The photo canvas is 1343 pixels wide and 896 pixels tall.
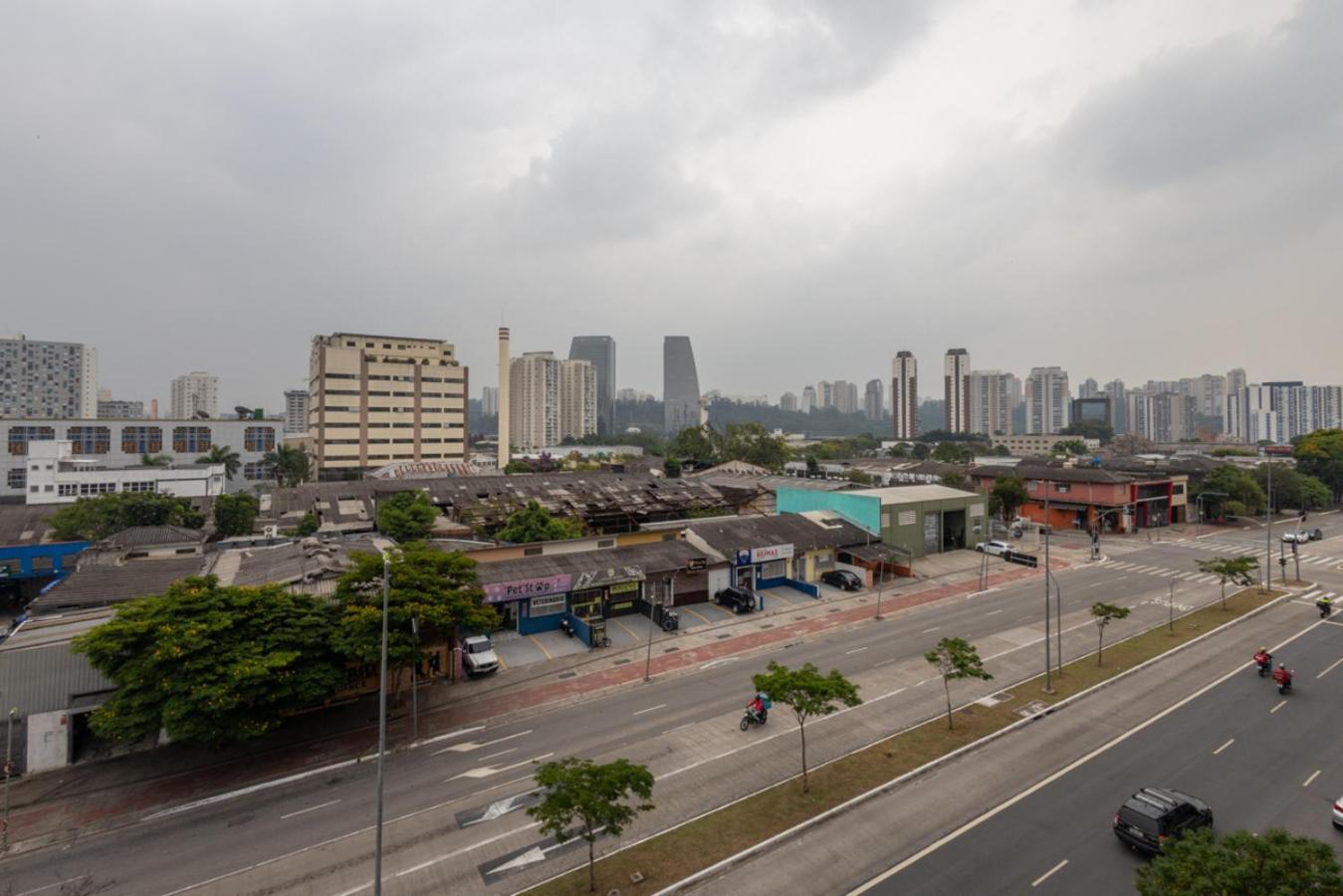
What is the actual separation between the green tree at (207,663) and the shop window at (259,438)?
112m

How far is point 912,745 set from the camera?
24.6m

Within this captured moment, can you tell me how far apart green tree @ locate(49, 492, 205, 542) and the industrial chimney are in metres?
93.6

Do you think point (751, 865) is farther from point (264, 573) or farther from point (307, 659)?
point (264, 573)

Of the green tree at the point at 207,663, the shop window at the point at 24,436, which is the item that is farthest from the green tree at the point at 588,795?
the shop window at the point at 24,436

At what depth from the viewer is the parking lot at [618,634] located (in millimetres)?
36812

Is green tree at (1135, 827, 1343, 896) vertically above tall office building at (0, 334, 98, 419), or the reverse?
tall office building at (0, 334, 98, 419)

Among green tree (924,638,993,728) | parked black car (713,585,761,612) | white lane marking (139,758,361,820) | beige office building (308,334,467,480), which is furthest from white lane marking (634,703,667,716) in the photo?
beige office building (308,334,467,480)

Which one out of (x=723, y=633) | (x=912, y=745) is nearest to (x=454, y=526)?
(x=723, y=633)

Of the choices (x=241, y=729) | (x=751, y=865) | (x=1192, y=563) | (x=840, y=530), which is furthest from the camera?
(x=1192, y=563)

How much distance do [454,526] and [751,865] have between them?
51.7m

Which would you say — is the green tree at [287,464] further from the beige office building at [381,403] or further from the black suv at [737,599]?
the black suv at [737,599]

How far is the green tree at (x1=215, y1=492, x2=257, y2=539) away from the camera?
212 ft

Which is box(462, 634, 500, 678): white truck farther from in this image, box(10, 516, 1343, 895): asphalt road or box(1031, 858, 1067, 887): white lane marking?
box(1031, 858, 1067, 887): white lane marking

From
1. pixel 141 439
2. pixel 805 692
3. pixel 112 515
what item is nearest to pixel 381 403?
pixel 141 439
